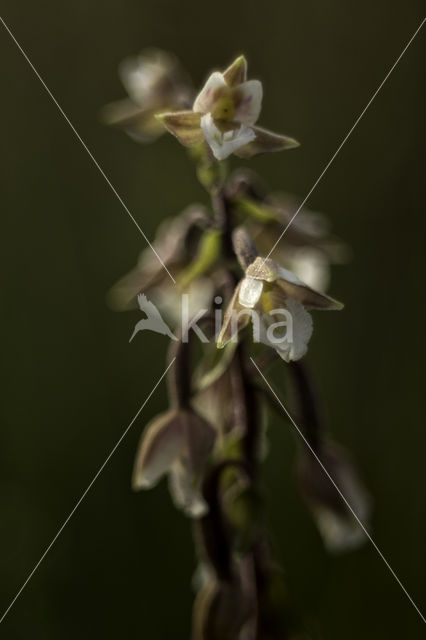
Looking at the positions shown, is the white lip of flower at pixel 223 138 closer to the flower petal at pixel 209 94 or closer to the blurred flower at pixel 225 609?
the flower petal at pixel 209 94

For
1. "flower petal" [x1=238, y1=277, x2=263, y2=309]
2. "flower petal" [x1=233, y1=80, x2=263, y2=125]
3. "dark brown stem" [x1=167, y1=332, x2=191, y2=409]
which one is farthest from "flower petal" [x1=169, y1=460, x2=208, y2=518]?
"flower petal" [x1=233, y1=80, x2=263, y2=125]

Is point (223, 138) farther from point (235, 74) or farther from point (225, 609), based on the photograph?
point (225, 609)

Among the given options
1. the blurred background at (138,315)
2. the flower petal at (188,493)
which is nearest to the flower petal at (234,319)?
the flower petal at (188,493)

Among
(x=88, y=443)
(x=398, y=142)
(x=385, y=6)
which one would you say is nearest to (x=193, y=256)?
(x=88, y=443)

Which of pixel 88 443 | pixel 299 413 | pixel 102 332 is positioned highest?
pixel 102 332

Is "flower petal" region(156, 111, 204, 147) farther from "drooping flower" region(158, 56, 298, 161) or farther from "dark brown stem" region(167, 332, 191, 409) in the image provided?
"dark brown stem" region(167, 332, 191, 409)

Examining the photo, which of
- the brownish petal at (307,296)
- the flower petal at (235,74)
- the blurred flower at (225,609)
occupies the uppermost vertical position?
the flower petal at (235,74)

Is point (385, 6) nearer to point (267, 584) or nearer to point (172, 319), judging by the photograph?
point (172, 319)

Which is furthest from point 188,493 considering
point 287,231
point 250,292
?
point 287,231
